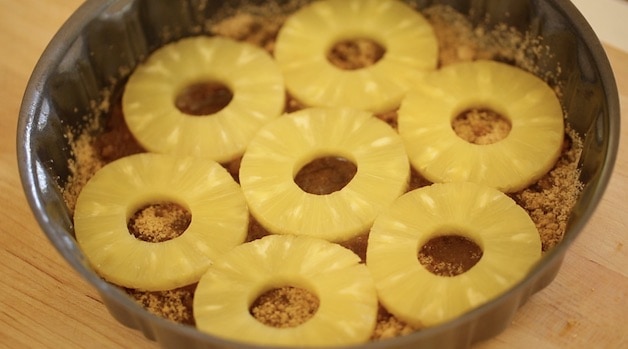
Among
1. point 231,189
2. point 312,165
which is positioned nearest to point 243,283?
point 231,189

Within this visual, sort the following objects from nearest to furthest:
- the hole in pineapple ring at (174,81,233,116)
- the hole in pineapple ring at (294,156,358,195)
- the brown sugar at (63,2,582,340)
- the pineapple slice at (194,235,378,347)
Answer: the pineapple slice at (194,235,378,347) → the brown sugar at (63,2,582,340) → the hole in pineapple ring at (294,156,358,195) → the hole in pineapple ring at (174,81,233,116)

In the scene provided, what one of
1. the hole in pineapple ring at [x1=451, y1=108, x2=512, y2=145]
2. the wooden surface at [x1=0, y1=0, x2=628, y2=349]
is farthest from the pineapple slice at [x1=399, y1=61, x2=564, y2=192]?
the wooden surface at [x1=0, y1=0, x2=628, y2=349]

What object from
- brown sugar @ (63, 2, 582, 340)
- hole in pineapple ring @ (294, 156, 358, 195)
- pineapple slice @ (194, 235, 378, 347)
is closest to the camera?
pineapple slice @ (194, 235, 378, 347)

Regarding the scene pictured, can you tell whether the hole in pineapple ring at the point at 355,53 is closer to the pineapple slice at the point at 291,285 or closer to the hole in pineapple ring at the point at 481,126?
the hole in pineapple ring at the point at 481,126

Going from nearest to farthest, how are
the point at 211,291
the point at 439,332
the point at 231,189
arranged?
1. the point at 439,332
2. the point at 211,291
3. the point at 231,189

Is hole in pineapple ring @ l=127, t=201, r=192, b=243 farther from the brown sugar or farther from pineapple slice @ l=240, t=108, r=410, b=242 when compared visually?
pineapple slice @ l=240, t=108, r=410, b=242

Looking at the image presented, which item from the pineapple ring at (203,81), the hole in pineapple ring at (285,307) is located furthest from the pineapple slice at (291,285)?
the pineapple ring at (203,81)

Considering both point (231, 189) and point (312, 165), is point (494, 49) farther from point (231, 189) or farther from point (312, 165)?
point (231, 189)
